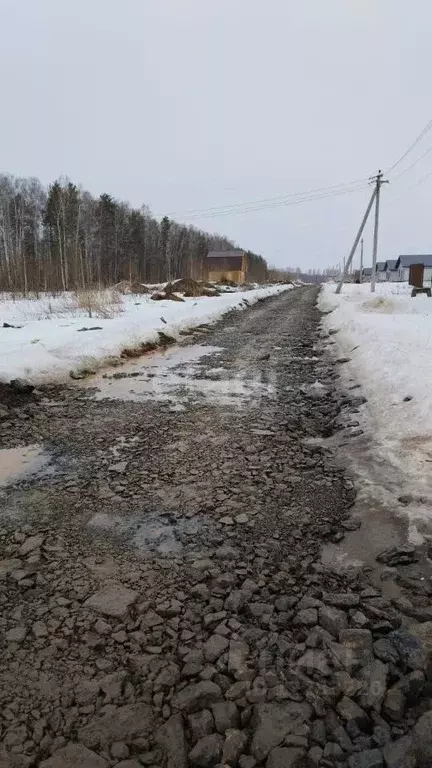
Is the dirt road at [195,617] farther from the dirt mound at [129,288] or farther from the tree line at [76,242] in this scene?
the tree line at [76,242]

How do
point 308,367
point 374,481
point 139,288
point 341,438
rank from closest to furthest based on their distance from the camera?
1. point 374,481
2. point 341,438
3. point 308,367
4. point 139,288

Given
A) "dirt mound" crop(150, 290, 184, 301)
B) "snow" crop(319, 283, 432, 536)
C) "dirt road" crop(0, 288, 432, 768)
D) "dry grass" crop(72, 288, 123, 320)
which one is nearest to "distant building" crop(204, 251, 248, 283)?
"dirt mound" crop(150, 290, 184, 301)

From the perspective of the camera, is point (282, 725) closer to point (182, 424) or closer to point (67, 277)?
point (182, 424)

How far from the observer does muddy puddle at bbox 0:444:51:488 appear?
13.0 feet

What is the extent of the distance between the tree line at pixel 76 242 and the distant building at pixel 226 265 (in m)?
1.80

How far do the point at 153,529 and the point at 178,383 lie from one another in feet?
15.0

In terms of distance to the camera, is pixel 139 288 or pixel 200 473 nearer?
pixel 200 473

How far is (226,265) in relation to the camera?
77250 mm

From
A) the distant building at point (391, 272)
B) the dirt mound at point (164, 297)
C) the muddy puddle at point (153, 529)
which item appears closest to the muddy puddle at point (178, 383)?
the muddy puddle at point (153, 529)

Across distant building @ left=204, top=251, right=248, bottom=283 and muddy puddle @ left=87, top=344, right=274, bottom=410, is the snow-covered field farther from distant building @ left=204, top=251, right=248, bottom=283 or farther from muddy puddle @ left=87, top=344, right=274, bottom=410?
distant building @ left=204, top=251, right=248, bottom=283

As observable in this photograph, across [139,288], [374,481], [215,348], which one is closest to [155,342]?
[215,348]

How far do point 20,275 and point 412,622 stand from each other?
129 feet

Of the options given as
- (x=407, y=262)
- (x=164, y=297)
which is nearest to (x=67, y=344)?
(x=164, y=297)

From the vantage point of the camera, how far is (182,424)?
5.40m
